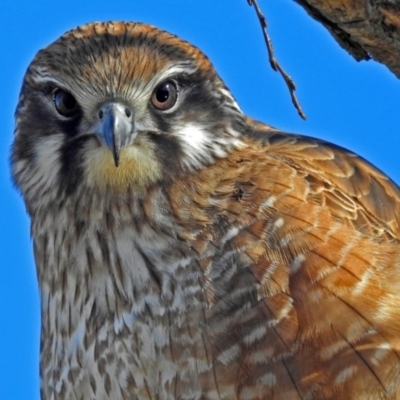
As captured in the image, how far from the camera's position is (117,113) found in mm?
4879

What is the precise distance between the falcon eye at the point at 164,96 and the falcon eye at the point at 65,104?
0.37 meters

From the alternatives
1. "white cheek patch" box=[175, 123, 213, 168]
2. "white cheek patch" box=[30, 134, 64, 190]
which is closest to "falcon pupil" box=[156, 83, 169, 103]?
"white cheek patch" box=[175, 123, 213, 168]

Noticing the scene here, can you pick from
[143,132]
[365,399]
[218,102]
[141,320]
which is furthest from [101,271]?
[365,399]

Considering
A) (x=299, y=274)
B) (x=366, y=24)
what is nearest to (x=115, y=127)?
(x=299, y=274)

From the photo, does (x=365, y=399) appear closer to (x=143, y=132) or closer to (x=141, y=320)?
(x=141, y=320)

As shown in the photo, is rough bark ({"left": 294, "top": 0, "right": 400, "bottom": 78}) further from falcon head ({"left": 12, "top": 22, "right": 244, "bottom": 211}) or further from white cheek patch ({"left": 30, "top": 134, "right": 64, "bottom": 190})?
white cheek patch ({"left": 30, "top": 134, "right": 64, "bottom": 190})

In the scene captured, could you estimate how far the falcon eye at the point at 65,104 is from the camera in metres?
5.18

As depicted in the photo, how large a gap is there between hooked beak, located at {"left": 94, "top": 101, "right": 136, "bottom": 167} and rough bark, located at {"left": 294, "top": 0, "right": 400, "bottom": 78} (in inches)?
36.5

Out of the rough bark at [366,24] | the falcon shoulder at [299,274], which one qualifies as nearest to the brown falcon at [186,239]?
the falcon shoulder at [299,274]

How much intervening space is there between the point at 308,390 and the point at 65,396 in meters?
1.25

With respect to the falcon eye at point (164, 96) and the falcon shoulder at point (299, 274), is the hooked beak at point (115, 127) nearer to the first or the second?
the falcon eye at point (164, 96)

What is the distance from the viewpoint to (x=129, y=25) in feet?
17.8

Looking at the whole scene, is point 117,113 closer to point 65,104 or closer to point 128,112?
point 128,112

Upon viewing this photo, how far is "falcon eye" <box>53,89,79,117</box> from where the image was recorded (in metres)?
5.18
